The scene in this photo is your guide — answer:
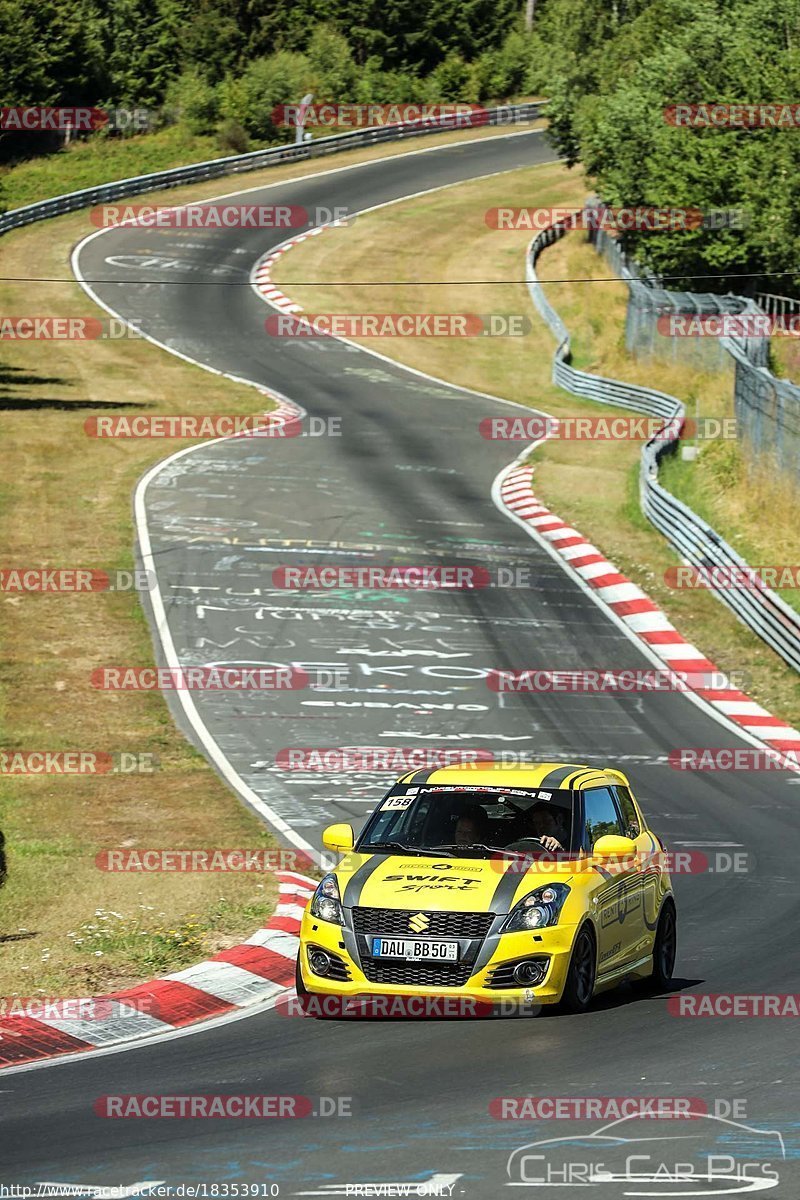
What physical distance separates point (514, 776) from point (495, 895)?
5.01ft

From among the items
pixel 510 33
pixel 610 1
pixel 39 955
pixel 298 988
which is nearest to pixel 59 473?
pixel 39 955

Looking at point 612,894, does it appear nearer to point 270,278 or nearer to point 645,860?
point 645,860

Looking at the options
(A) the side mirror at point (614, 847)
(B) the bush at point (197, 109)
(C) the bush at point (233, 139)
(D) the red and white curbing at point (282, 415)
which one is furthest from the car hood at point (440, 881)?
(B) the bush at point (197, 109)

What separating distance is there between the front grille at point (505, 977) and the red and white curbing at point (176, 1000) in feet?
6.76

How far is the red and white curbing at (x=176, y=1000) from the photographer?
37.2 feet

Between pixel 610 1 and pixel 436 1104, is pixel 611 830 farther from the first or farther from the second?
pixel 610 1

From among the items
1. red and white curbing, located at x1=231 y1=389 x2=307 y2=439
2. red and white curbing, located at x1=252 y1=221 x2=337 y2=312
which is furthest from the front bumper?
red and white curbing, located at x1=252 y1=221 x2=337 y2=312

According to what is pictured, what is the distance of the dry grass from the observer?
32.0 metres

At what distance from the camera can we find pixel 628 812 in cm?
1334

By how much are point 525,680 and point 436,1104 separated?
58.7ft

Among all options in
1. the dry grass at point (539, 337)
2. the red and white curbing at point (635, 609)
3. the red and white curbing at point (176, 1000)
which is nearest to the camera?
the red and white curbing at point (176, 1000)

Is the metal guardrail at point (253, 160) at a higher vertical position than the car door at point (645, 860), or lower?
lower

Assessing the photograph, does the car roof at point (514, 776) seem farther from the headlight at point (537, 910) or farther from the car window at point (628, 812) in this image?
the headlight at point (537, 910)

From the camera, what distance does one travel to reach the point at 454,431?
46.1m
